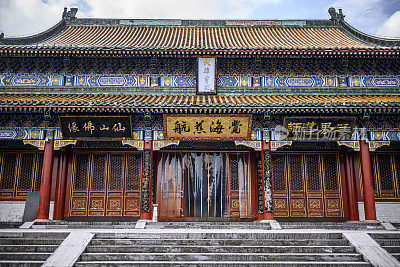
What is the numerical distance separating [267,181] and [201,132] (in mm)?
2561

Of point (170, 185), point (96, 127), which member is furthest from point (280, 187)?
point (96, 127)

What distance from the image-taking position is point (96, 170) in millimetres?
11234

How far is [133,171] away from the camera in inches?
444

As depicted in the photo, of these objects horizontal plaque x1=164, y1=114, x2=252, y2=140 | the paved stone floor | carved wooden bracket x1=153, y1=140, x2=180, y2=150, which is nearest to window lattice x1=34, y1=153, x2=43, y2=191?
the paved stone floor

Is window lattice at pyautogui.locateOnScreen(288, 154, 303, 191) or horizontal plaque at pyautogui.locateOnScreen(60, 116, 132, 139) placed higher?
horizontal plaque at pyautogui.locateOnScreen(60, 116, 132, 139)

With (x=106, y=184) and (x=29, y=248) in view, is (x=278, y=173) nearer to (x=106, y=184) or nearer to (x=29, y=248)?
(x=106, y=184)

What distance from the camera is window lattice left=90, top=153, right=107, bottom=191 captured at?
11.1 m

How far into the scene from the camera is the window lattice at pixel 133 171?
1119cm

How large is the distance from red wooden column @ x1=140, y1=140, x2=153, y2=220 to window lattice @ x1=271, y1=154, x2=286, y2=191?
14.2ft

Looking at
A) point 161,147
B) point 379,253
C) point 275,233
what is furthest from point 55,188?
point 379,253

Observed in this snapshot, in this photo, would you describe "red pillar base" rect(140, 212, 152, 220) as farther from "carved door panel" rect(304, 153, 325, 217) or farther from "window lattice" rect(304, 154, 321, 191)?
"window lattice" rect(304, 154, 321, 191)

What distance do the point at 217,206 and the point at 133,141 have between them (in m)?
3.63

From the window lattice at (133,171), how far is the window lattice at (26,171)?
331cm

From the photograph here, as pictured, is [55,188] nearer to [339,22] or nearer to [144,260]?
[144,260]
